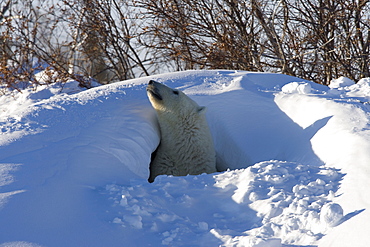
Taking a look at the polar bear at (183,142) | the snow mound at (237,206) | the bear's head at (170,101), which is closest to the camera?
the snow mound at (237,206)

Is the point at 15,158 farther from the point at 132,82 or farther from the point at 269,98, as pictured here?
the point at 269,98

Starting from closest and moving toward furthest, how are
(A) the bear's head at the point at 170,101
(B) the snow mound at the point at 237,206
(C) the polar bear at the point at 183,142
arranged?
(B) the snow mound at the point at 237,206, (A) the bear's head at the point at 170,101, (C) the polar bear at the point at 183,142

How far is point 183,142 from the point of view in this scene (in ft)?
14.6

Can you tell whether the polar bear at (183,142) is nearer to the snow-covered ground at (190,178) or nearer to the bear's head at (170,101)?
the bear's head at (170,101)

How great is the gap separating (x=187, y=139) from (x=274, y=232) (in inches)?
97.5

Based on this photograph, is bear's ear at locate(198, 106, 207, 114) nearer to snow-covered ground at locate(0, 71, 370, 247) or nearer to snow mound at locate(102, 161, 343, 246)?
snow-covered ground at locate(0, 71, 370, 247)

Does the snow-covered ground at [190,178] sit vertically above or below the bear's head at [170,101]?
below

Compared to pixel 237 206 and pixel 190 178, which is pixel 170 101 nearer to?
pixel 190 178

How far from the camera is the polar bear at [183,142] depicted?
14.4ft

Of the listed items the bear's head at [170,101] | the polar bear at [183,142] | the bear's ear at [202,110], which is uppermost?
the bear's head at [170,101]

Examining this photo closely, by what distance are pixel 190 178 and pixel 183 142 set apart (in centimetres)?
162

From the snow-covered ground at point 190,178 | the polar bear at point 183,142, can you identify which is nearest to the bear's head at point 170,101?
the polar bear at point 183,142

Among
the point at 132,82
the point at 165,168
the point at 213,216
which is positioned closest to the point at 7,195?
the point at 213,216

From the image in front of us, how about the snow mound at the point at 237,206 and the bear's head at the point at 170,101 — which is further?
the bear's head at the point at 170,101
